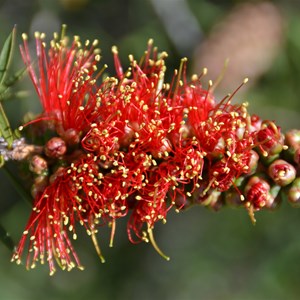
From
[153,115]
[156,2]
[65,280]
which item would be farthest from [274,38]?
[153,115]

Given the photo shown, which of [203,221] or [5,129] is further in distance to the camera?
[203,221]

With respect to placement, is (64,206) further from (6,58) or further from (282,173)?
(282,173)

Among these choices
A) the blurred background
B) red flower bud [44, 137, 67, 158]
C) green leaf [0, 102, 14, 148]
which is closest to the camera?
green leaf [0, 102, 14, 148]

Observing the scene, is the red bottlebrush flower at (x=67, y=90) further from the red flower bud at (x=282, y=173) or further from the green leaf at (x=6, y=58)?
the red flower bud at (x=282, y=173)

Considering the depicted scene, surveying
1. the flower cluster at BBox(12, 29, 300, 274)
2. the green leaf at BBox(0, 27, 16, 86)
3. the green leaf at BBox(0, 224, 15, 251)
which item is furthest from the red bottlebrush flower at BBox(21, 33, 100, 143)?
the green leaf at BBox(0, 224, 15, 251)

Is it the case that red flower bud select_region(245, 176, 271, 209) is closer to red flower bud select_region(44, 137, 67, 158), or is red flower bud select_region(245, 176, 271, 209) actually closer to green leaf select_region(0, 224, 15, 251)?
red flower bud select_region(44, 137, 67, 158)

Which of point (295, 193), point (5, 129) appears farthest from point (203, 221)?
point (5, 129)
